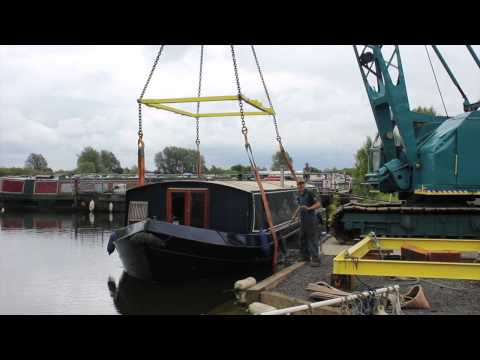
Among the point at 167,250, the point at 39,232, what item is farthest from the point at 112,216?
the point at 167,250

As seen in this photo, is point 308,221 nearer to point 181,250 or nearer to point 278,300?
point 181,250

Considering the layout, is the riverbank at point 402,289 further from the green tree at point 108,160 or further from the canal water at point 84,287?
the green tree at point 108,160

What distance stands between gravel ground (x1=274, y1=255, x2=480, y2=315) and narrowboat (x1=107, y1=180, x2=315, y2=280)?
1675 millimetres

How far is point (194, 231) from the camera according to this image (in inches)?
363

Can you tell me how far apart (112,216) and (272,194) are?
2088 centimetres

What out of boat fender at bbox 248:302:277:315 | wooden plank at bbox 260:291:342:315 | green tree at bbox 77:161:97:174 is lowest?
boat fender at bbox 248:302:277:315

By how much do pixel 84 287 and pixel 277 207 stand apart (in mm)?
5386

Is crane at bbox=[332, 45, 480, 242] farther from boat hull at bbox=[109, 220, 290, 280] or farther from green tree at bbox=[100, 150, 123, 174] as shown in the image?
green tree at bbox=[100, 150, 123, 174]

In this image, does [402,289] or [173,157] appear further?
[173,157]

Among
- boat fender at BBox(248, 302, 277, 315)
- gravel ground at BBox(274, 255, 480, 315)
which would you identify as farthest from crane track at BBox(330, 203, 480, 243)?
boat fender at BBox(248, 302, 277, 315)

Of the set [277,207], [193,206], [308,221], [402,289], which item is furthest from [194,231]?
[402,289]

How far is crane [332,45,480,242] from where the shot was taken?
10234mm

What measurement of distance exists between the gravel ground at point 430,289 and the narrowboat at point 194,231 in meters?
1.67
